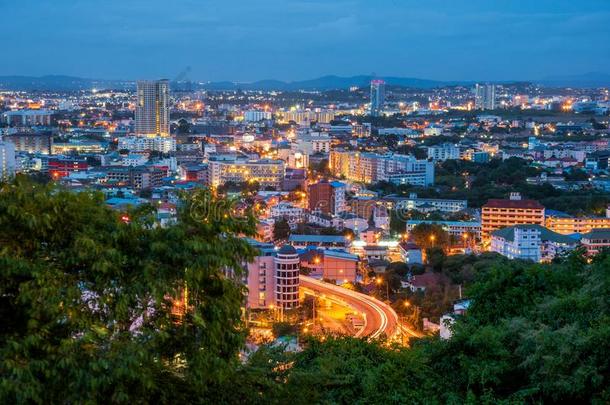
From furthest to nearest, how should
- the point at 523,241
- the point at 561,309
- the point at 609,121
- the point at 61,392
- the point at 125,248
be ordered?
the point at 609,121
the point at 523,241
the point at 561,309
the point at 125,248
the point at 61,392

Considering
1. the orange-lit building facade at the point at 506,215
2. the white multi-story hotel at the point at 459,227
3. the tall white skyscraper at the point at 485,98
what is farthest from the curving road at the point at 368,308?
the tall white skyscraper at the point at 485,98

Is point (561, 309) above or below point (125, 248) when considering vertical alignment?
below

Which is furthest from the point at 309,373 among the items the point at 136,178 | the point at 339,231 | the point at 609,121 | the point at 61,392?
the point at 609,121

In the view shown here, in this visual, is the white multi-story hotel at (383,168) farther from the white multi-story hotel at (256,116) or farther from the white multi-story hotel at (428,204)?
the white multi-story hotel at (256,116)

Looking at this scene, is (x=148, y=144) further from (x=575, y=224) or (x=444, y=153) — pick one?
(x=575, y=224)

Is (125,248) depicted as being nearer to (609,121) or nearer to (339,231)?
(339,231)

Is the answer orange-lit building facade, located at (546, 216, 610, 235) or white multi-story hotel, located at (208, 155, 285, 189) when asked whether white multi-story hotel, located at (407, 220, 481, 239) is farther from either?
white multi-story hotel, located at (208, 155, 285, 189)

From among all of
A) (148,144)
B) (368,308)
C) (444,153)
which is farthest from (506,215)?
(148,144)
